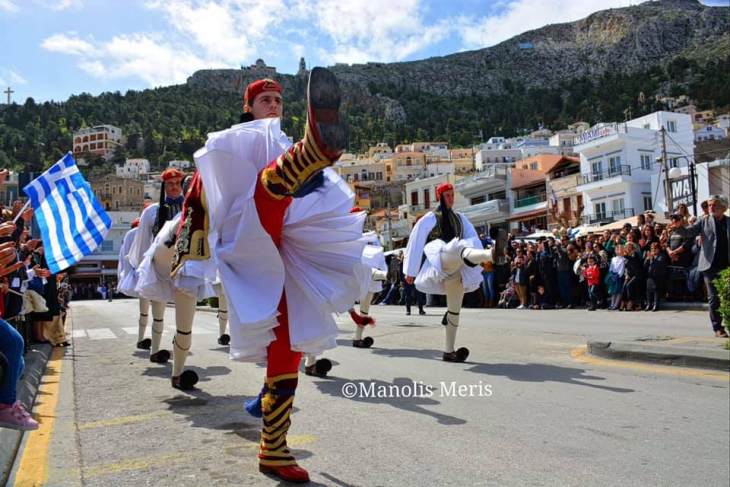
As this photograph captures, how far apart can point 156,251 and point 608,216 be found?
53.4 metres

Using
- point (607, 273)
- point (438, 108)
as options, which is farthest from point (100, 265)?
point (438, 108)

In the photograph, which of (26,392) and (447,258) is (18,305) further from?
(447,258)

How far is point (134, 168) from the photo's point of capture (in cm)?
15712

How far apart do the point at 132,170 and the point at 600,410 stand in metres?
164

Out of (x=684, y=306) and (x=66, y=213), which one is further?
(x=684, y=306)

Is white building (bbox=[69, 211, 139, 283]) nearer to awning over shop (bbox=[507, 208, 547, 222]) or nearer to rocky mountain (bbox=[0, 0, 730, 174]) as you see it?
rocky mountain (bbox=[0, 0, 730, 174])

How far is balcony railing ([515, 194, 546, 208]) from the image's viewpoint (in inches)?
2393

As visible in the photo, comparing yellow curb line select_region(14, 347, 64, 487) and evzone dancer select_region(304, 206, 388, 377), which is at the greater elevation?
evzone dancer select_region(304, 206, 388, 377)

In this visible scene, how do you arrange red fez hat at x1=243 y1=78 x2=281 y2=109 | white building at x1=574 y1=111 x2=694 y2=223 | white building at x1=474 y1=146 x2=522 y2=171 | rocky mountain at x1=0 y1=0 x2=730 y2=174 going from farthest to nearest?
rocky mountain at x1=0 y1=0 x2=730 y2=174 < white building at x1=474 y1=146 x2=522 y2=171 < white building at x1=574 y1=111 x2=694 y2=223 < red fez hat at x1=243 y1=78 x2=281 y2=109

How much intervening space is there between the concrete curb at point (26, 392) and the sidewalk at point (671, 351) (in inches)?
254

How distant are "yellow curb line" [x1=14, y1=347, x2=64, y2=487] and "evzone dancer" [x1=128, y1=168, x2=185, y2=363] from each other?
4.13ft

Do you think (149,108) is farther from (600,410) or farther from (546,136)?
(600,410)

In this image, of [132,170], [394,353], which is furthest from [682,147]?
[132,170]

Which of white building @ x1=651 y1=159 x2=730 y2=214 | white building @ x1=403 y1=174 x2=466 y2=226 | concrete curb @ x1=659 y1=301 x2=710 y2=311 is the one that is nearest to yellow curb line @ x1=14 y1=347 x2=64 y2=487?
concrete curb @ x1=659 y1=301 x2=710 y2=311
